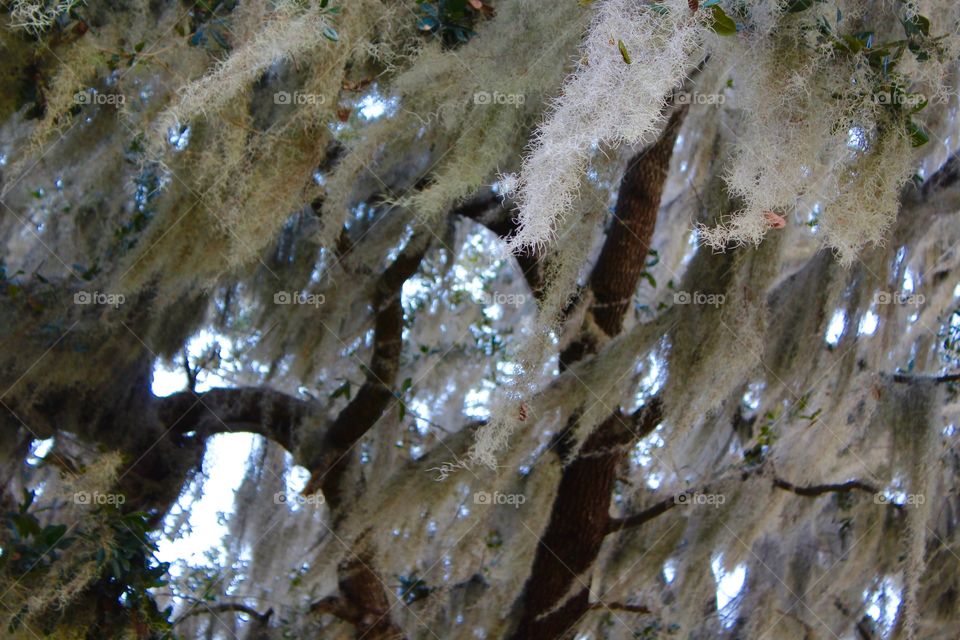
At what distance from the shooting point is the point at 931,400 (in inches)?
→ 91.1

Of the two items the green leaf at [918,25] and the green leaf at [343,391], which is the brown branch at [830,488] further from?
the green leaf at [918,25]

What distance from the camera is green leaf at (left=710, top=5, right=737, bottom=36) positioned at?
1.34 metres

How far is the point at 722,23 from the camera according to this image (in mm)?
1354

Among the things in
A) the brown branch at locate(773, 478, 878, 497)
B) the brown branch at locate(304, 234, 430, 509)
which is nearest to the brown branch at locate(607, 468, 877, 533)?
the brown branch at locate(773, 478, 878, 497)

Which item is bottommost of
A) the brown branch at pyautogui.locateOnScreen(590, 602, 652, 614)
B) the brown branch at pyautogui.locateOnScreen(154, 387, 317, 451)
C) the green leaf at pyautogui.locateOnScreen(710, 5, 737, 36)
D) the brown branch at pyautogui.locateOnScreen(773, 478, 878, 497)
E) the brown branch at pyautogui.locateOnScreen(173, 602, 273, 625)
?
the brown branch at pyautogui.locateOnScreen(590, 602, 652, 614)

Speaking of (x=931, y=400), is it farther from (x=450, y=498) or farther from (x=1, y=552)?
(x=1, y=552)

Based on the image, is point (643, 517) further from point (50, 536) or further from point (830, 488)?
point (50, 536)

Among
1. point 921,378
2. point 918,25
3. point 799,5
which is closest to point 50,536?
point 799,5

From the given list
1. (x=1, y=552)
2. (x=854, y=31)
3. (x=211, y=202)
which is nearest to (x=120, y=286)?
(x=211, y=202)

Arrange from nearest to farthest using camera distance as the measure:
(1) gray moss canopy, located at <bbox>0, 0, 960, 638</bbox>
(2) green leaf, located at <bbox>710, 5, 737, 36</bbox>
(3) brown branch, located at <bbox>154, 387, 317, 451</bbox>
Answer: (2) green leaf, located at <bbox>710, 5, 737, 36</bbox> < (1) gray moss canopy, located at <bbox>0, 0, 960, 638</bbox> < (3) brown branch, located at <bbox>154, 387, 317, 451</bbox>

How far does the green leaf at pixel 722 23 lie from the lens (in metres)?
1.34

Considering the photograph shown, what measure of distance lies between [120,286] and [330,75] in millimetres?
690

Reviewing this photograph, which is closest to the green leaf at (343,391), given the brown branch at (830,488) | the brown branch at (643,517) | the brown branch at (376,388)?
the brown branch at (376,388)

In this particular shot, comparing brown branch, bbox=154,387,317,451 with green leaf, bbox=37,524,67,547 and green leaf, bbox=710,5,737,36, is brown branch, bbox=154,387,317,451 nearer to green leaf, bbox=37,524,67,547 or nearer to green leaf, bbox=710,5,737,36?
green leaf, bbox=37,524,67,547
